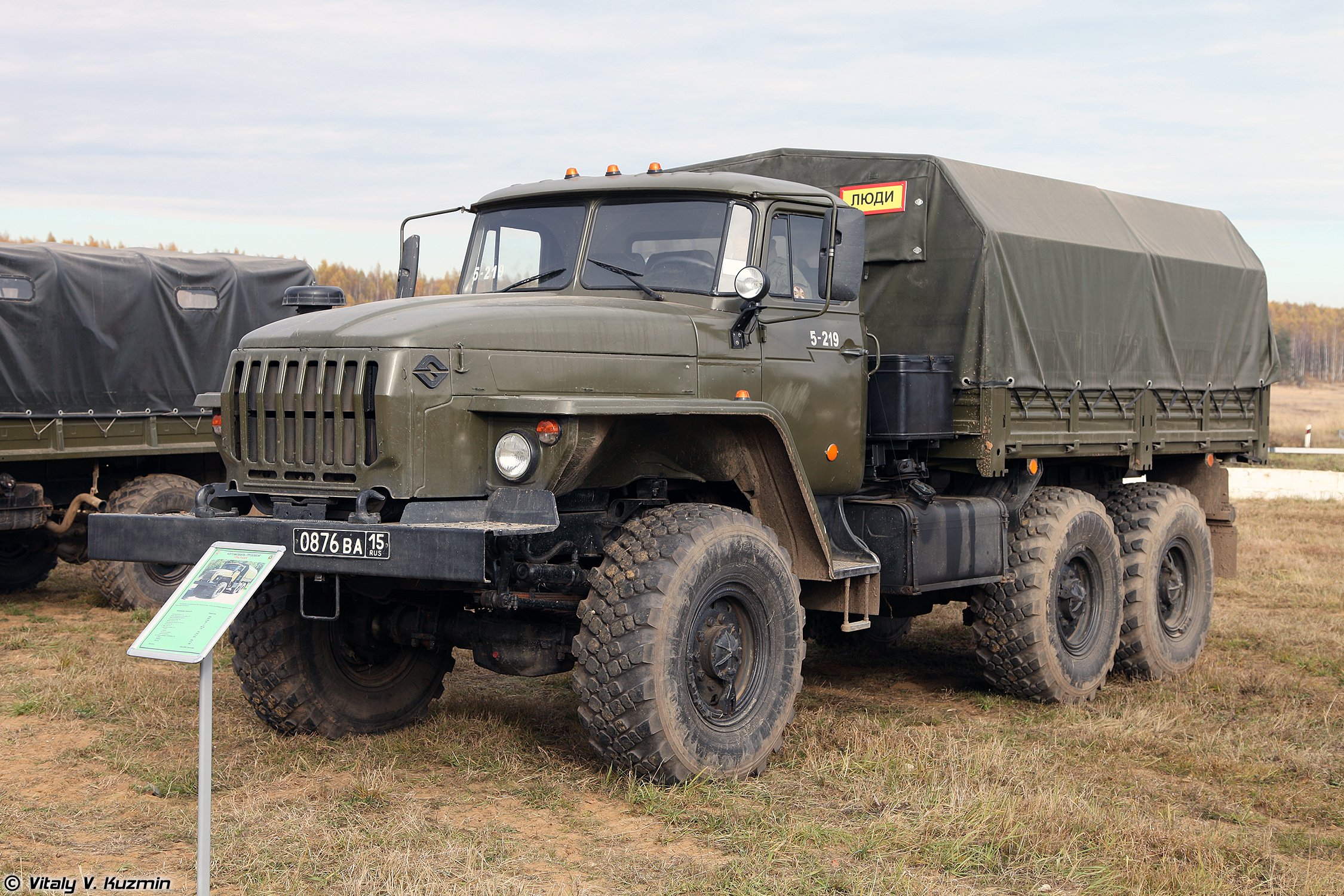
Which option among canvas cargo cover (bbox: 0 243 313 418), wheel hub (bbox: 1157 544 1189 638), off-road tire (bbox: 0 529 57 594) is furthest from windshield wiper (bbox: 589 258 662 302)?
off-road tire (bbox: 0 529 57 594)

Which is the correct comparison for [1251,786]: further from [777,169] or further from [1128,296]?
[777,169]

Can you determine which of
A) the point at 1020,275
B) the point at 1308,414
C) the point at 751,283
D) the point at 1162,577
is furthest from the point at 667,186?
the point at 1308,414

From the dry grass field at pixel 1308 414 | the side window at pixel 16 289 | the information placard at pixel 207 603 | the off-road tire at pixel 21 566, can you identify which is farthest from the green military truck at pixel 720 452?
the dry grass field at pixel 1308 414

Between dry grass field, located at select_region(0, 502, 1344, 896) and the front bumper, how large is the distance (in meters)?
0.98

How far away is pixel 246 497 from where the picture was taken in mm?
6141

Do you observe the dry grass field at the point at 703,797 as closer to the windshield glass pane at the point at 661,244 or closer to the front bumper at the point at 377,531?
the front bumper at the point at 377,531

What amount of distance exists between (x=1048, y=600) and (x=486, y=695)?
3412mm

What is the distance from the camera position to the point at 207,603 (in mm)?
4602

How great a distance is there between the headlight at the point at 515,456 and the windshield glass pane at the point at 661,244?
1338mm

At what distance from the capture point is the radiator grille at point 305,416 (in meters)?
5.54

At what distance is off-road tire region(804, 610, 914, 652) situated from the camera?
959cm

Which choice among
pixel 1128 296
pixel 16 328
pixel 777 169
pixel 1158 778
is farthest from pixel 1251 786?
pixel 16 328

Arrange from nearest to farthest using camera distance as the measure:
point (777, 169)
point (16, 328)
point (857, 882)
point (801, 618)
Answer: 1. point (857, 882)
2. point (801, 618)
3. point (777, 169)
4. point (16, 328)

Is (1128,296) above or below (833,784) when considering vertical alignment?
above
